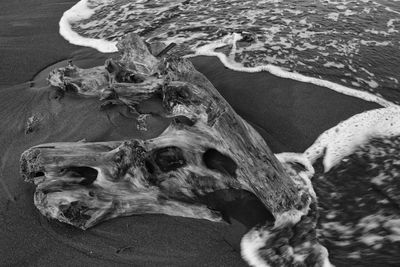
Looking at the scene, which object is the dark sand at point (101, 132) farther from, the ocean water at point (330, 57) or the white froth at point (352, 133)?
the ocean water at point (330, 57)

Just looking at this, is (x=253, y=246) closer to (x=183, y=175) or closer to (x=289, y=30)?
(x=183, y=175)

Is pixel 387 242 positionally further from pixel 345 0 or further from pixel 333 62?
pixel 345 0

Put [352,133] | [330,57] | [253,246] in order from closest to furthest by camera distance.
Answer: [253,246]
[352,133]
[330,57]

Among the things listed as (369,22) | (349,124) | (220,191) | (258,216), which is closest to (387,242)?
(258,216)

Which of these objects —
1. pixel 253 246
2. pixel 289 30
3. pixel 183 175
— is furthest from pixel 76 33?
pixel 253 246

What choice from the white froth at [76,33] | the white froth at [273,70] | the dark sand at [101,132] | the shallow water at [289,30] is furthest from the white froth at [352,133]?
the white froth at [76,33]
